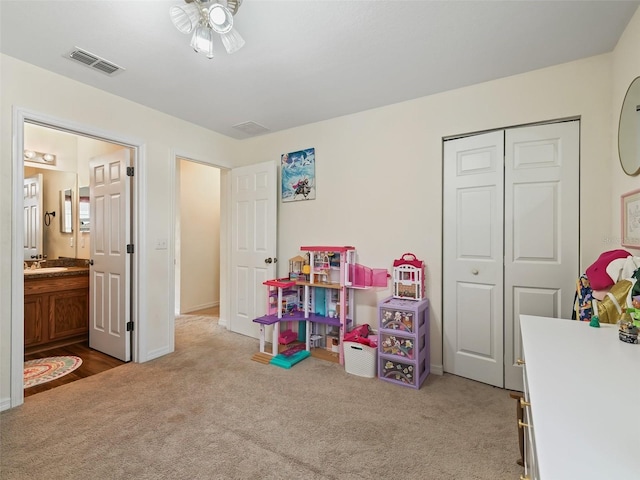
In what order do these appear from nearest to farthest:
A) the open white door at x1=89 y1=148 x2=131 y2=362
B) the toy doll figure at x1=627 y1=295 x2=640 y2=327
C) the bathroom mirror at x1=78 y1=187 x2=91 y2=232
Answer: the toy doll figure at x1=627 y1=295 x2=640 y2=327
the open white door at x1=89 y1=148 x2=131 y2=362
the bathroom mirror at x1=78 y1=187 x2=91 y2=232

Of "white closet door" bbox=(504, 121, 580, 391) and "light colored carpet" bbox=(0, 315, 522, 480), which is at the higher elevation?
"white closet door" bbox=(504, 121, 580, 391)

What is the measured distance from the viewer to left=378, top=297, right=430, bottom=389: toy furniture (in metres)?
2.41

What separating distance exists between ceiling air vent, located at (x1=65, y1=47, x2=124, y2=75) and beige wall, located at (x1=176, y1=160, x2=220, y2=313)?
2.48m

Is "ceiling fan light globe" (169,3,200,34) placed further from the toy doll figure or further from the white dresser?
the toy doll figure

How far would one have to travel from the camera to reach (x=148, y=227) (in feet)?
9.80

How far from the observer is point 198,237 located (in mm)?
4984

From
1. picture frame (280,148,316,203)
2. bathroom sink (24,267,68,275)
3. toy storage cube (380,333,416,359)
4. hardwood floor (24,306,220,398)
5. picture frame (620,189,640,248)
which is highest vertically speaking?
picture frame (280,148,316,203)

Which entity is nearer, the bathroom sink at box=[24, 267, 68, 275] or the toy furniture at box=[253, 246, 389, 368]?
the toy furniture at box=[253, 246, 389, 368]

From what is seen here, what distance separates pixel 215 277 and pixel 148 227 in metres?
2.42

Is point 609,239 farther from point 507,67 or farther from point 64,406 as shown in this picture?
point 64,406

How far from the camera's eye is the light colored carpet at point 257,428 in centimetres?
156

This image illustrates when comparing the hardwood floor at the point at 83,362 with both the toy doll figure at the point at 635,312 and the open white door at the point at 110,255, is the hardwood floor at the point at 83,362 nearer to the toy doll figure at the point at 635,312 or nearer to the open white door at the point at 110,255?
the open white door at the point at 110,255

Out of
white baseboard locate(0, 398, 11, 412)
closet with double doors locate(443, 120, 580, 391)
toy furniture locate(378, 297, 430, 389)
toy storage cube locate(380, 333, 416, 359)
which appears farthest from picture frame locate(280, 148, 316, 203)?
white baseboard locate(0, 398, 11, 412)

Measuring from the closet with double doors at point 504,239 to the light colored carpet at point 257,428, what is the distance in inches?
13.2
